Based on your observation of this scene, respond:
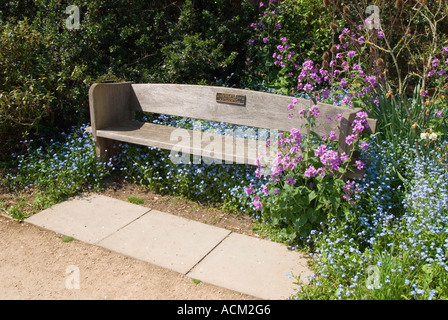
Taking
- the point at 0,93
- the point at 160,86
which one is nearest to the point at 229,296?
the point at 160,86

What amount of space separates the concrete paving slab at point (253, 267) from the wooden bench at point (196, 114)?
0.70 meters

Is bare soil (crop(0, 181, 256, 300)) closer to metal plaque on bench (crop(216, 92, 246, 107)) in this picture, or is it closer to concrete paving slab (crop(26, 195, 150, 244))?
concrete paving slab (crop(26, 195, 150, 244))

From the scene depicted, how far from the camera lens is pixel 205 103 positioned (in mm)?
4480

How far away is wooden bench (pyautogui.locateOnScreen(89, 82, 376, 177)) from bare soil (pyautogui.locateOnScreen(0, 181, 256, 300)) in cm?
66

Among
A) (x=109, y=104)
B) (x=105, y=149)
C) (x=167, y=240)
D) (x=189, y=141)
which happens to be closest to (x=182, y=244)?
(x=167, y=240)

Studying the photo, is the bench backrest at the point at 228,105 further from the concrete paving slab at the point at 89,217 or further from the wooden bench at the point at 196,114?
the concrete paving slab at the point at 89,217

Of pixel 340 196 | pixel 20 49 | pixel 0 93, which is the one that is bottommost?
pixel 340 196

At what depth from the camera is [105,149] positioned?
4812 millimetres

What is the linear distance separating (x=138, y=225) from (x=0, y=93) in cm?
225

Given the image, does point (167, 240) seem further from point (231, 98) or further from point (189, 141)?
point (231, 98)

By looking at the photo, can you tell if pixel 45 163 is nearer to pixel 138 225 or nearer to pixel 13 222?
pixel 13 222

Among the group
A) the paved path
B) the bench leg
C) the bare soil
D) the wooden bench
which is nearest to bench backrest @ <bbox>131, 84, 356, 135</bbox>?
the wooden bench

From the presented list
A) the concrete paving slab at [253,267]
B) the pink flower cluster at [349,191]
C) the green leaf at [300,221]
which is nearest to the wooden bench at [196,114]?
the pink flower cluster at [349,191]

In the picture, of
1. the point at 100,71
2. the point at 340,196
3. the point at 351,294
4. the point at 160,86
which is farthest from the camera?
the point at 100,71
